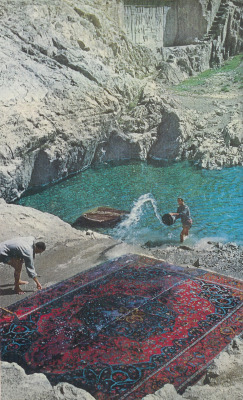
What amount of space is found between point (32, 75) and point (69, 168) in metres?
2.44

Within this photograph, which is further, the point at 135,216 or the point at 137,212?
the point at 137,212

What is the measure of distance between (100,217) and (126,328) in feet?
14.1

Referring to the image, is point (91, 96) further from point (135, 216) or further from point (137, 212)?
point (135, 216)

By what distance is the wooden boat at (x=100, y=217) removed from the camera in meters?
8.64

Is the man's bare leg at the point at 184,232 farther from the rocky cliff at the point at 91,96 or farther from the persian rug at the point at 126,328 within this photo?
the rocky cliff at the point at 91,96

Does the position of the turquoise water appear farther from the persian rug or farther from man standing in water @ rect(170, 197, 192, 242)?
the persian rug

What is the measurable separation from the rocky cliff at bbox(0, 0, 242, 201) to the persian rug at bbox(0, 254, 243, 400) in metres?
5.07

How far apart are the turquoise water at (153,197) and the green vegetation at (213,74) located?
2533mm

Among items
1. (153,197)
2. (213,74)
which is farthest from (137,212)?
(213,74)

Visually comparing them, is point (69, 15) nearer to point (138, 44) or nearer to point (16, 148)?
point (138, 44)

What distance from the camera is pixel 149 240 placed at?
7.71m

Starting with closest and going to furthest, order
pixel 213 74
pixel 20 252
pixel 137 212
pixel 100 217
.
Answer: pixel 20 252 → pixel 100 217 → pixel 137 212 → pixel 213 74

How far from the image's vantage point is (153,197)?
9.69m

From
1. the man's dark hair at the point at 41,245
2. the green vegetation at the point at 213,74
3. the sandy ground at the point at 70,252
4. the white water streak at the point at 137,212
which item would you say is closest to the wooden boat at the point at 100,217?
the white water streak at the point at 137,212
